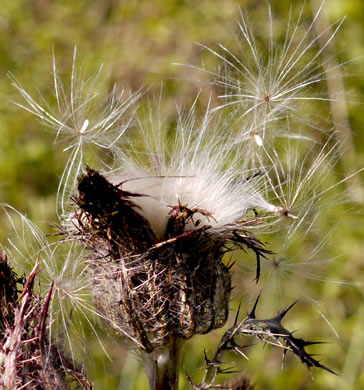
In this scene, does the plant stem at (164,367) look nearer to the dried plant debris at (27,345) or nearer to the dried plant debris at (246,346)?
the dried plant debris at (246,346)

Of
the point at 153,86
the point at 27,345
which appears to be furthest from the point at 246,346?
the point at 153,86

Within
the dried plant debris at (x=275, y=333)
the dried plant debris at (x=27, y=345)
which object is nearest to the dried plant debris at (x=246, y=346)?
the dried plant debris at (x=275, y=333)

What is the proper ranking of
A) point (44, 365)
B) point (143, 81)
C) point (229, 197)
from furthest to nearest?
Result: point (143, 81)
point (229, 197)
point (44, 365)

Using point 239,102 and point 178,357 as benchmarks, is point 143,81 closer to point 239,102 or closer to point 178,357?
point 239,102

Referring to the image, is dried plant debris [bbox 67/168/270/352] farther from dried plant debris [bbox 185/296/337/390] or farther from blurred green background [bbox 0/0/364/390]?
blurred green background [bbox 0/0/364/390]

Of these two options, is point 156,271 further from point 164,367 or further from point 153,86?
point 153,86

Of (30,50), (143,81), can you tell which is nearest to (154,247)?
(143,81)

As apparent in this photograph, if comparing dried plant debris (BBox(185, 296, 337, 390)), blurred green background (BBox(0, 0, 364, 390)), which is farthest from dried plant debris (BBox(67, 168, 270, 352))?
blurred green background (BBox(0, 0, 364, 390))
